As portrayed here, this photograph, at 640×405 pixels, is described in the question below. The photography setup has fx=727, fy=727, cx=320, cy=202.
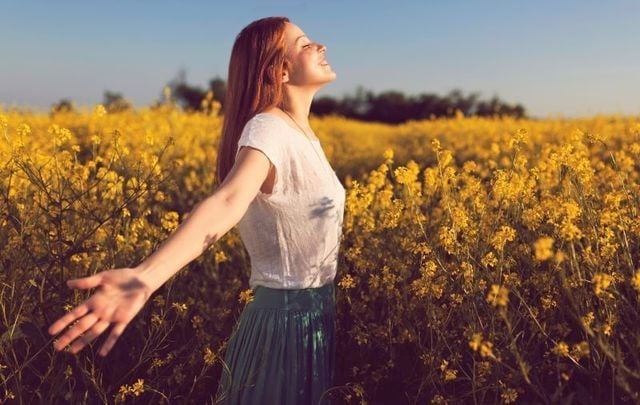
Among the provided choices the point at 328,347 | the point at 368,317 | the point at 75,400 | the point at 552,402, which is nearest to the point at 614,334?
the point at 552,402

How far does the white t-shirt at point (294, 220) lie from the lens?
2.16 m

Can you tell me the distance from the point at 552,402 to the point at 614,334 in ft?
1.45

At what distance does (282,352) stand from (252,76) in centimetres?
89

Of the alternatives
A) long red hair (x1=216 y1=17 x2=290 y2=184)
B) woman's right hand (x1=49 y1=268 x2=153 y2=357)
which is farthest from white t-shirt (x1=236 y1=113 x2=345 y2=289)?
woman's right hand (x1=49 y1=268 x2=153 y2=357)

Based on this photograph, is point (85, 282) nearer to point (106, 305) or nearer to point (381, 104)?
point (106, 305)

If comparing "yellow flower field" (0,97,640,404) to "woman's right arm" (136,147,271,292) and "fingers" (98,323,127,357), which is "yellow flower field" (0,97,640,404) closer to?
"woman's right arm" (136,147,271,292)

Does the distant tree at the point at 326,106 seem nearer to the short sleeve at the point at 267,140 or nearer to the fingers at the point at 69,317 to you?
the short sleeve at the point at 267,140

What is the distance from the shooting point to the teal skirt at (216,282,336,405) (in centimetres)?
226

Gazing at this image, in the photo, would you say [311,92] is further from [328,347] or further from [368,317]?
[368,317]

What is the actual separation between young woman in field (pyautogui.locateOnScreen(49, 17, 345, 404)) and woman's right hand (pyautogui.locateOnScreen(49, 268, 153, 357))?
57cm

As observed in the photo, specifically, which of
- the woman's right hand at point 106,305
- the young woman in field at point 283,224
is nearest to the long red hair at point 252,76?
the young woman in field at point 283,224

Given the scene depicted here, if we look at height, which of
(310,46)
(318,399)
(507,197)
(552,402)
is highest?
(310,46)

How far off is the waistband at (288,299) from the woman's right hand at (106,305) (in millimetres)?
786

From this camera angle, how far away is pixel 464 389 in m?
2.60
